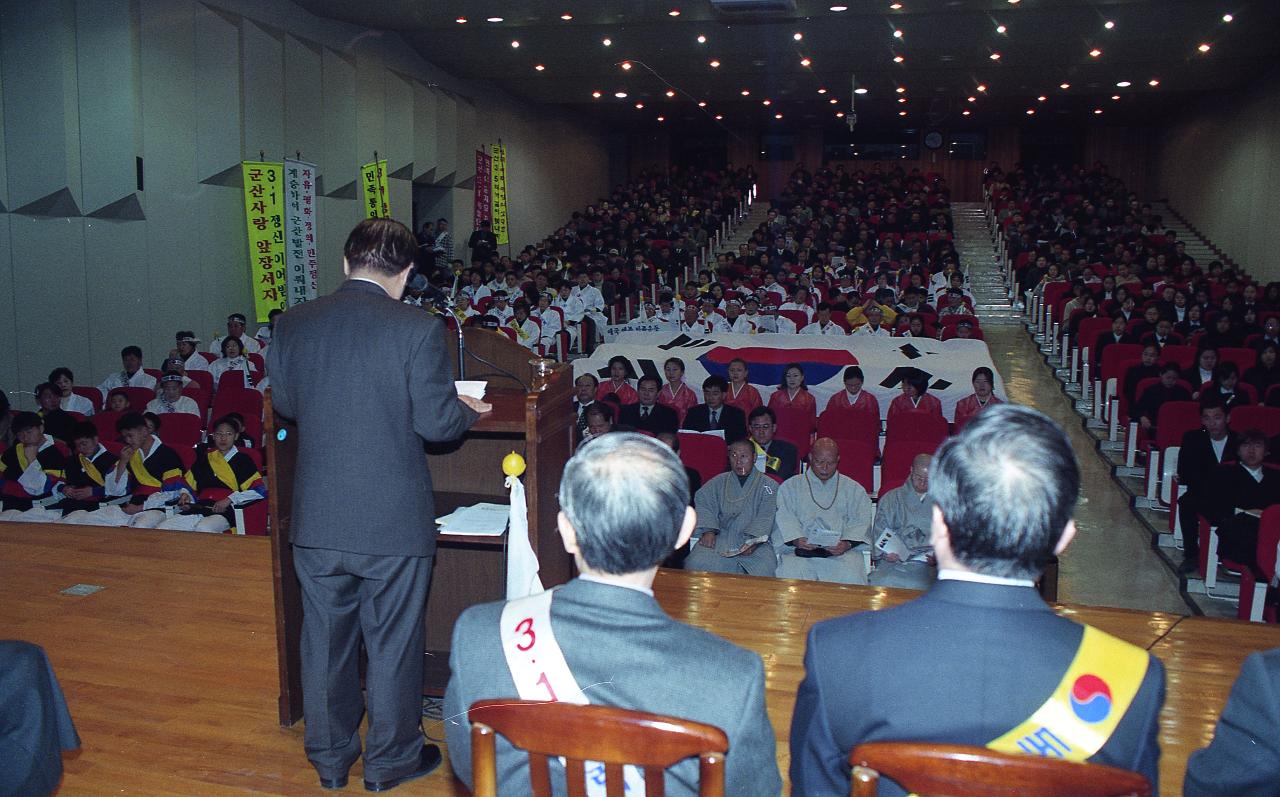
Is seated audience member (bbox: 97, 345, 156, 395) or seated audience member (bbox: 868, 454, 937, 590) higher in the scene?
seated audience member (bbox: 97, 345, 156, 395)

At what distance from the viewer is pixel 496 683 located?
4.34 feet

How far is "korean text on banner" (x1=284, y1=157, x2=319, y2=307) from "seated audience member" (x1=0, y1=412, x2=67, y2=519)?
5.17m

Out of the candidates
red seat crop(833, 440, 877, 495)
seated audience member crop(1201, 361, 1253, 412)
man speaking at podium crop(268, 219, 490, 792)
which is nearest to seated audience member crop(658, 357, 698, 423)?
red seat crop(833, 440, 877, 495)

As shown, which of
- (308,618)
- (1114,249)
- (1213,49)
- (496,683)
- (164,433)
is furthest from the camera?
(1114,249)

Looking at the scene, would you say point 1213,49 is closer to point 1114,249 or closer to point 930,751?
point 1114,249

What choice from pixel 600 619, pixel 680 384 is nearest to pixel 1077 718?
pixel 600 619

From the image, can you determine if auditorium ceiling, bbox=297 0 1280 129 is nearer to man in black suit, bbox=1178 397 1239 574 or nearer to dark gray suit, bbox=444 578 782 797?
man in black suit, bbox=1178 397 1239 574

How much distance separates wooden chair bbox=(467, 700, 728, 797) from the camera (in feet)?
3.70

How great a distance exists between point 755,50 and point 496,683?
14.3m

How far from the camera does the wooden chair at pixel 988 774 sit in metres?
1.06

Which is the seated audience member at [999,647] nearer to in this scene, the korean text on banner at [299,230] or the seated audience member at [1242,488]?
the seated audience member at [1242,488]

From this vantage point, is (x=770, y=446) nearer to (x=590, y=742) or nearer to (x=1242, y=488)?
(x=1242, y=488)

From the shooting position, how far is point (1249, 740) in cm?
131

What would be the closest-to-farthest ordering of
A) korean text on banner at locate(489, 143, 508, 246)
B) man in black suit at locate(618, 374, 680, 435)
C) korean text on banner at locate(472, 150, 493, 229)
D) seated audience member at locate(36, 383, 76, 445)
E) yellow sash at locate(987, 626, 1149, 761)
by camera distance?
1. yellow sash at locate(987, 626, 1149, 761)
2. seated audience member at locate(36, 383, 76, 445)
3. man in black suit at locate(618, 374, 680, 435)
4. korean text on banner at locate(472, 150, 493, 229)
5. korean text on banner at locate(489, 143, 508, 246)
